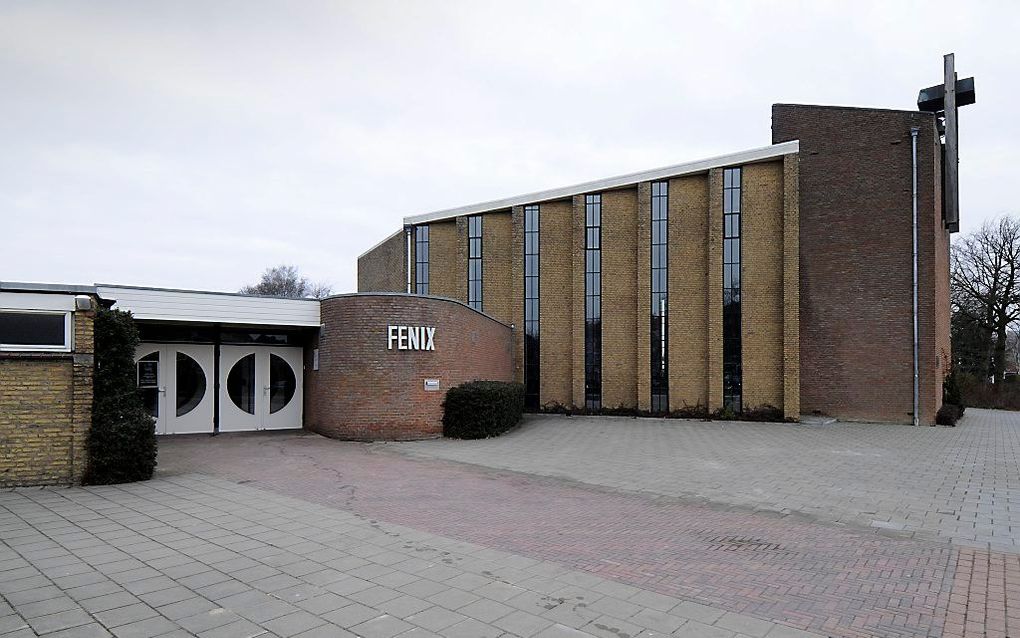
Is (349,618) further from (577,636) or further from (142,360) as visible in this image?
(142,360)

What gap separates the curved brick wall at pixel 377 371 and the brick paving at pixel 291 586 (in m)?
6.87

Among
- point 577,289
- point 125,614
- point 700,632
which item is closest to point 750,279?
point 577,289

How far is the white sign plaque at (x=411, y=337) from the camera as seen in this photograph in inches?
569

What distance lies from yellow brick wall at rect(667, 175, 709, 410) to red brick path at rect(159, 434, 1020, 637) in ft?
43.9

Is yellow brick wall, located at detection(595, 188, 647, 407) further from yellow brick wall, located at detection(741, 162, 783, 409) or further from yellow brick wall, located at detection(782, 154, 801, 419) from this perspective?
yellow brick wall, located at detection(782, 154, 801, 419)

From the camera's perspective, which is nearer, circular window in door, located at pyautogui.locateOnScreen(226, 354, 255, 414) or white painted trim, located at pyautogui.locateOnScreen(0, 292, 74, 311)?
white painted trim, located at pyautogui.locateOnScreen(0, 292, 74, 311)

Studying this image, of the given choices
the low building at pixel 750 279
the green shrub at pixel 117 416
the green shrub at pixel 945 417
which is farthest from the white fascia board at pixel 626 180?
the green shrub at pixel 117 416

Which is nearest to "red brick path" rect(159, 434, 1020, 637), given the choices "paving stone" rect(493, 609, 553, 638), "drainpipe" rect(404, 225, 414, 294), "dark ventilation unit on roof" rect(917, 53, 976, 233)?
"paving stone" rect(493, 609, 553, 638)

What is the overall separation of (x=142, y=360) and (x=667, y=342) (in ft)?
53.5

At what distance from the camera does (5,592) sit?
15.9 ft

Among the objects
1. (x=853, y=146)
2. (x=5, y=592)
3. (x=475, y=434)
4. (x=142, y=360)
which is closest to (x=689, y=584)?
(x=5, y=592)

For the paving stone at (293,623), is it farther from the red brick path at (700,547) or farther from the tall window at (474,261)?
the tall window at (474,261)

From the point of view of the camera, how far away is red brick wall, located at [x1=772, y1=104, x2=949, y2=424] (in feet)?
68.0

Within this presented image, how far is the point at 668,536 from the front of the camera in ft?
22.7
